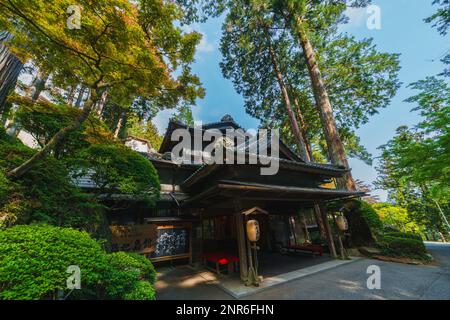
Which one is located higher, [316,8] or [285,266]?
[316,8]

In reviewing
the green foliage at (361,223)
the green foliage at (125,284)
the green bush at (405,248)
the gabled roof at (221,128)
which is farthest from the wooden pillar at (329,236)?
the green foliage at (125,284)

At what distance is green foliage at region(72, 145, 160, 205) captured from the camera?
237 inches

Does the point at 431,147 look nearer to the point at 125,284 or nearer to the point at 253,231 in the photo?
the point at 253,231

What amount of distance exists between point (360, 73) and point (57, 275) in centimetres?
1909

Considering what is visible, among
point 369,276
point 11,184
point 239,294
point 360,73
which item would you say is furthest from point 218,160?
point 360,73

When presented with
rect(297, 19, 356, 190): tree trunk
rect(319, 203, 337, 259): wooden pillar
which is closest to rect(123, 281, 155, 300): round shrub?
rect(319, 203, 337, 259): wooden pillar

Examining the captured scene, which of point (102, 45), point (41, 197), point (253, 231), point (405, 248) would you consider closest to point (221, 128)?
point (253, 231)

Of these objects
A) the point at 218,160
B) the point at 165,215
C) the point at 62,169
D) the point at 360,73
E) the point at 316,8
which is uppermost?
the point at 316,8

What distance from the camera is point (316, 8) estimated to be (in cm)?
1212

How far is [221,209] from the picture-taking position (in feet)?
34.1

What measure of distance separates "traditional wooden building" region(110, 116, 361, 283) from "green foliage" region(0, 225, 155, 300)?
3662 mm

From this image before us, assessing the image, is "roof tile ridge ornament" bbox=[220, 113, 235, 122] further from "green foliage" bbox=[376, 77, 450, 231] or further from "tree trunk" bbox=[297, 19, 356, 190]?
"green foliage" bbox=[376, 77, 450, 231]

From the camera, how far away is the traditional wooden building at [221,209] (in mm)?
7285
